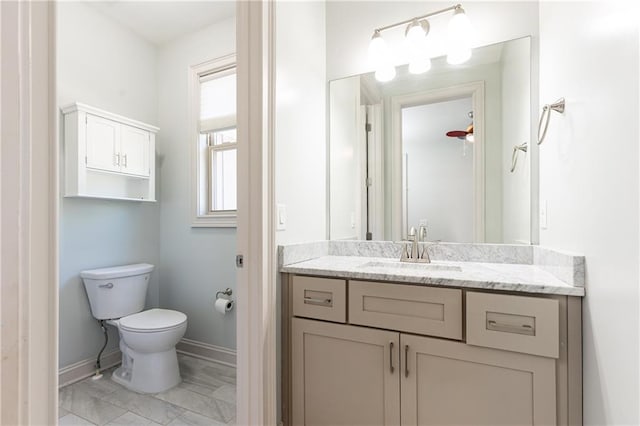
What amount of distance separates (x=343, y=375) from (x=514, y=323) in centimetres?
69

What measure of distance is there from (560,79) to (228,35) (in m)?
2.16

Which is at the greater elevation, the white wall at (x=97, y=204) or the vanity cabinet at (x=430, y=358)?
the white wall at (x=97, y=204)

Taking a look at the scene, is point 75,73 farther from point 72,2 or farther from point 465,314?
point 465,314

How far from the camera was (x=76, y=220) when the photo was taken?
84.1 inches

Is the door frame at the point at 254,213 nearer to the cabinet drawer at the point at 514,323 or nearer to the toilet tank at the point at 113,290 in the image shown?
the cabinet drawer at the point at 514,323

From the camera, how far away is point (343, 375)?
135cm

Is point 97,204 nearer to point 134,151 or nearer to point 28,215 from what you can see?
point 134,151

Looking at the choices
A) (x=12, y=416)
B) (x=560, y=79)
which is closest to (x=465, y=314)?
(x=560, y=79)

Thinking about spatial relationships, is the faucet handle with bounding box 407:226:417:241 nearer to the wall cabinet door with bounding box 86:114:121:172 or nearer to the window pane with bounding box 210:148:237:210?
the window pane with bounding box 210:148:237:210

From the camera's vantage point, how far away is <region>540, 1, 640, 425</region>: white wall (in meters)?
0.74

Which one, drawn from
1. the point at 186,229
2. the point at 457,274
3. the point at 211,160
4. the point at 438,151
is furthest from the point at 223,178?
the point at 457,274

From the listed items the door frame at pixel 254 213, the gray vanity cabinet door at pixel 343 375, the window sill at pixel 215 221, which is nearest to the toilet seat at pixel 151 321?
the window sill at pixel 215 221

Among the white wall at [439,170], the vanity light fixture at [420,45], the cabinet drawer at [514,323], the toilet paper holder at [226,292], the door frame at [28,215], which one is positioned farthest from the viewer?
the toilet paper holder at [226,292]

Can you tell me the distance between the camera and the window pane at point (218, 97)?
96.7 inches
